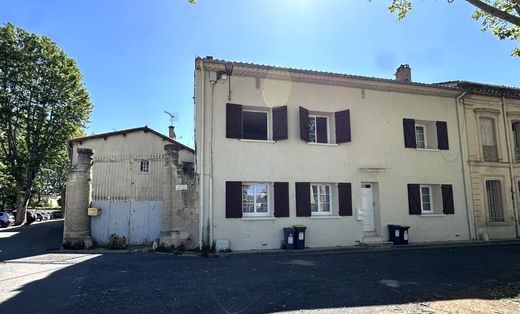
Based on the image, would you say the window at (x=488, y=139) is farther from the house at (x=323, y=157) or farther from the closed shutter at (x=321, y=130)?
the closed shutter at (x=321, y=130)

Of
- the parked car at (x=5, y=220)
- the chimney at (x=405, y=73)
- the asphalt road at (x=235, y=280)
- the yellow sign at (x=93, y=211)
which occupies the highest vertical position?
the chimney at (x=405, y=73)

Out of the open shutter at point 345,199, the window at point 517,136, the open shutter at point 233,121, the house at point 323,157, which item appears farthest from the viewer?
the window at point 517,136

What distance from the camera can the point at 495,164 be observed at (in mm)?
16000

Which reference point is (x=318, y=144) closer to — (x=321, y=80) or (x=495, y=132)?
(x=321, y=80)

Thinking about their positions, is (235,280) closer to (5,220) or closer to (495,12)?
(495,12)

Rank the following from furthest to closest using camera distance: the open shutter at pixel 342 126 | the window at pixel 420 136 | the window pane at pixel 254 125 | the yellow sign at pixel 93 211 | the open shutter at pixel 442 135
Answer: the window at pixel 420 136, the open shutter at pixel 442 135, the open shutter at pixel 342 126, the window pane at pixel 254 125, the yellow sign at pixel 93 211

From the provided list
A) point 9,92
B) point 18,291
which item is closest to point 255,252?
point 18,291

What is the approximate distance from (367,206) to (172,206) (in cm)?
788

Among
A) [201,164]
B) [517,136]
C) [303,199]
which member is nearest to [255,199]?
[303,199]

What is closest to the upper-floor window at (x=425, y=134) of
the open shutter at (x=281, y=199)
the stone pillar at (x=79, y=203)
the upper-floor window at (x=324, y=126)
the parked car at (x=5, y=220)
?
the upper-floor window at (x=324, y=126)

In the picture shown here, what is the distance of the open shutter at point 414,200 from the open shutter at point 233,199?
24.0 ft

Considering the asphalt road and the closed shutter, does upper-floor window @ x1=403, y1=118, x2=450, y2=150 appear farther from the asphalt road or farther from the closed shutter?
the asphalt road

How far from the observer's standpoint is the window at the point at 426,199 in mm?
15188

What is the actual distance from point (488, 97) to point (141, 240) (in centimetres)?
1693
